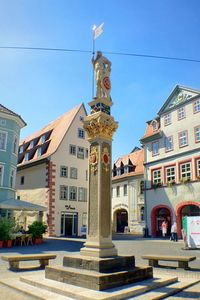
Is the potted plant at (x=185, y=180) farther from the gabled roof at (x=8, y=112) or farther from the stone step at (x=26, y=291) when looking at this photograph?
the stone step at (x=26, y=291)

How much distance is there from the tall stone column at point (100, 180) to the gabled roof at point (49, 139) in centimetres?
2284

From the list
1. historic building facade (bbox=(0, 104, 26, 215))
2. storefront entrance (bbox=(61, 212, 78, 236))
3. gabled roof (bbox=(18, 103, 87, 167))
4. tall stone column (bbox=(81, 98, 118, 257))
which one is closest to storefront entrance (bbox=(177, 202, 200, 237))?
storefront entrance (bbox=(61, 212, 78, 236))

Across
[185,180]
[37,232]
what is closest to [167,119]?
[185,180]

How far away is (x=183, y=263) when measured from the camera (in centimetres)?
1073

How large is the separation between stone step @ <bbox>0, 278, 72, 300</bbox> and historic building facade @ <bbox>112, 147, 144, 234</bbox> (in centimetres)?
3099

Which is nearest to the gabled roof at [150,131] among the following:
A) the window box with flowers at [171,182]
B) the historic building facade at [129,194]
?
the window box with flowers at [171,182]

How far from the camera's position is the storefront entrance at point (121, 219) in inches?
1674

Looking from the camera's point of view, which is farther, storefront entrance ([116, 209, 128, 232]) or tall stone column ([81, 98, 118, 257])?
storefront entrance ([116, 209, 128, 232])

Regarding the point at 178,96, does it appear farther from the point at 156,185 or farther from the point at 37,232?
the point at 37,232

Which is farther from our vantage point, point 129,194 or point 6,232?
point 129,194

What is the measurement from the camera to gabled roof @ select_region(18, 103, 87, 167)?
109 feet

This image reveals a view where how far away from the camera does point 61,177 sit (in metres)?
32.0

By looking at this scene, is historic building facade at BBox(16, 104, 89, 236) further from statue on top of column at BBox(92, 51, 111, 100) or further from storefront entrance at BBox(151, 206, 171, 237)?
statue on top of column at BBox(92, 51, 111, 100)

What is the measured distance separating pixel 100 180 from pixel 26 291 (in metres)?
3.30
